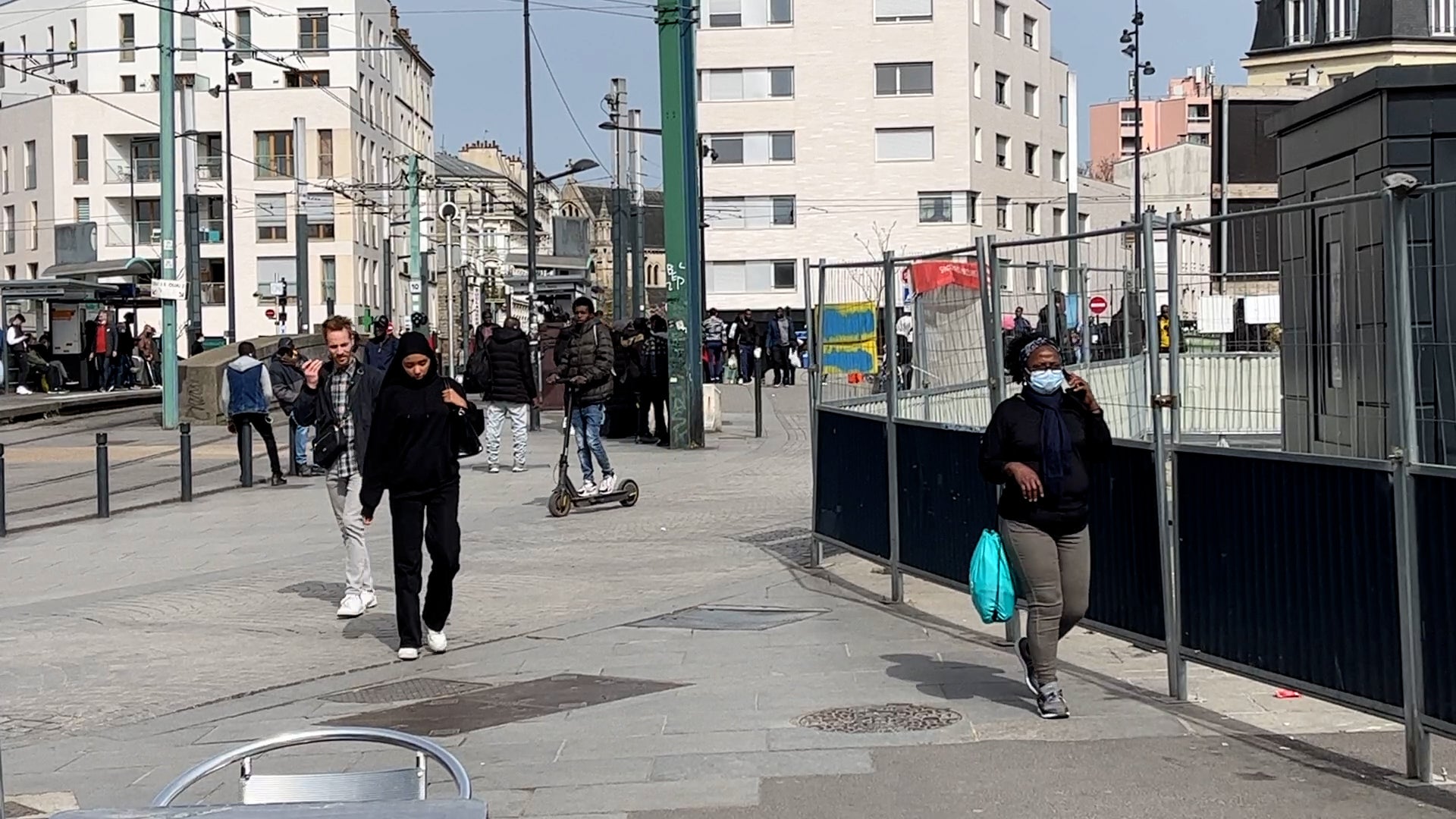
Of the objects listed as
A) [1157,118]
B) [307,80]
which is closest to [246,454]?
[307,80]

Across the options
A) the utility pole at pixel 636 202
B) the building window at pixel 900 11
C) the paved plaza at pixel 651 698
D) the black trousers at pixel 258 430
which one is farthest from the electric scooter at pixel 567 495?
the building window at pixel 900 11

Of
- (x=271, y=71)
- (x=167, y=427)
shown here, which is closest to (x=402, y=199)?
(x=271, y=71)

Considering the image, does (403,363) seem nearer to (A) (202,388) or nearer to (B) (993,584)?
(B) (993,584)

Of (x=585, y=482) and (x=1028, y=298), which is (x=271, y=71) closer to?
(x=585, y=482)

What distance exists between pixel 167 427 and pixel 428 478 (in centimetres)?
2282

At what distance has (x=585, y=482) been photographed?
57.3 feet

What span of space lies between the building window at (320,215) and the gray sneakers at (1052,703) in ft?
206

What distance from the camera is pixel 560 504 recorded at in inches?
661

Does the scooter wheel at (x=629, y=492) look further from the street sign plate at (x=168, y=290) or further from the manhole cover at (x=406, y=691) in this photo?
the street sign plate at (x=168, y=290)

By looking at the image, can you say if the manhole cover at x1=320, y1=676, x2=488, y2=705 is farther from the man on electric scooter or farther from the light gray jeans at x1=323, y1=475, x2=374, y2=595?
the man on electric scooter

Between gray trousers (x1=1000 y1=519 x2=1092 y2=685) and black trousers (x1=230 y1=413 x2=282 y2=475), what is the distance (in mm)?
15070

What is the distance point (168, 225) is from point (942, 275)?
74.6 ft

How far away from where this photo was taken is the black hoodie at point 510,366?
2048cm

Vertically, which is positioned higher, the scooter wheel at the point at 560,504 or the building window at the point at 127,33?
the building window at the point at 127,33
